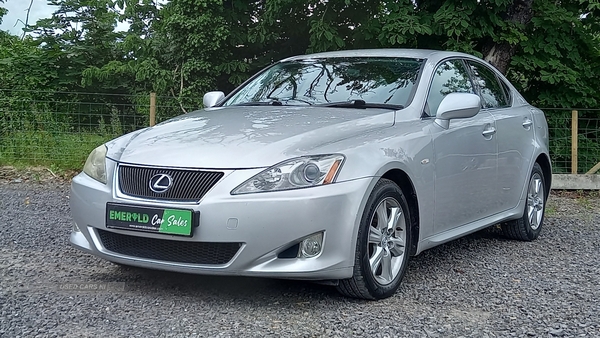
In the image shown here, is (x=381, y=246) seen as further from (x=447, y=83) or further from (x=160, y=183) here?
(x=447, y=83)

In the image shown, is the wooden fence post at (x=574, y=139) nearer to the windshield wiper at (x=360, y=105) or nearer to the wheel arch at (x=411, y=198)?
the windshield wiper at (x=360, y=105)

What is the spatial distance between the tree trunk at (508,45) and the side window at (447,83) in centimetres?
533

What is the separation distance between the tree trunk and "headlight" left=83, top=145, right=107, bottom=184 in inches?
303

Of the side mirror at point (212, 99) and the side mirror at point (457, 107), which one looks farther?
the side mirror at point (212, 99)

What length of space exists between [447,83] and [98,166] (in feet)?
8.66

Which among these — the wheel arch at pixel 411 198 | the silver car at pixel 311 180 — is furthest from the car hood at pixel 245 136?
the wheel arch at pixel 411 198

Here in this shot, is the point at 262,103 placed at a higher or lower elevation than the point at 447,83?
lower

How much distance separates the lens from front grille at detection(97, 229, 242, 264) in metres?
3.86

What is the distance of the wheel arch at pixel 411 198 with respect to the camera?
4418mm

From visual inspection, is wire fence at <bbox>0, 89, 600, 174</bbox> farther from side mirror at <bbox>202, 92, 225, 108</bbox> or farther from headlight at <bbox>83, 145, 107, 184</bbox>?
headlight at <bbox>83, 145, 107, 184</bbox>

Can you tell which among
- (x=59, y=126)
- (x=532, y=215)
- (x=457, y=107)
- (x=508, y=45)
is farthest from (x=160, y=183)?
(x=508, y=45)

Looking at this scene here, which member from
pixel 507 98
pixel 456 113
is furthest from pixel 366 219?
pixel 507 98

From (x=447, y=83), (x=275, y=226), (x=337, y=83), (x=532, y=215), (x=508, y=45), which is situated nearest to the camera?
(x=275, y=226)

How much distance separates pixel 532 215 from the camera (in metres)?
6.41
